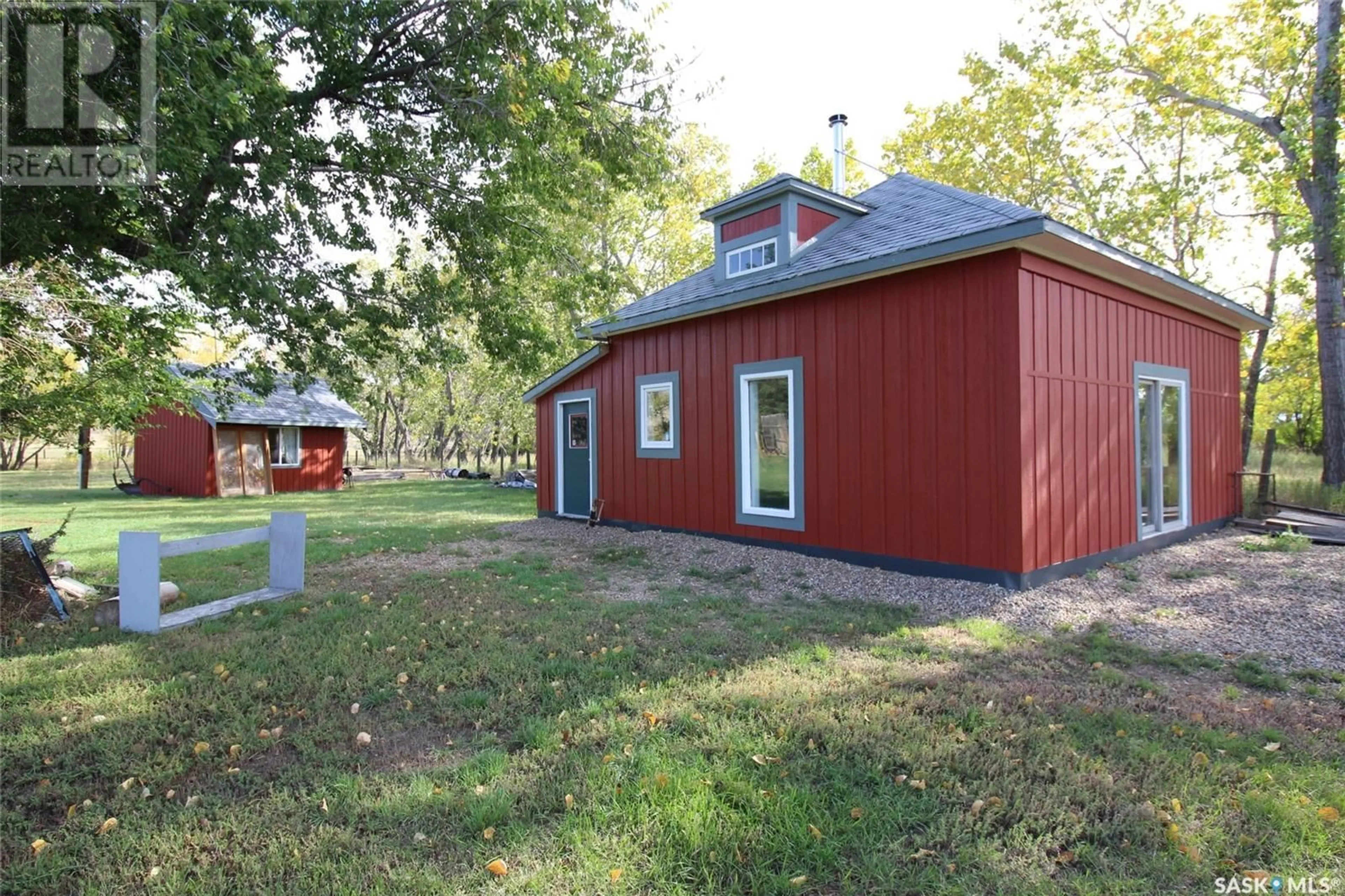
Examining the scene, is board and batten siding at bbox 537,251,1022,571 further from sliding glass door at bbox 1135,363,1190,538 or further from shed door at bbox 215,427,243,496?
shed door at bbox 215,427,243,496

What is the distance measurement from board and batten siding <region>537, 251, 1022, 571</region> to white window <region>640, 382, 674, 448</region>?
13.6 inches

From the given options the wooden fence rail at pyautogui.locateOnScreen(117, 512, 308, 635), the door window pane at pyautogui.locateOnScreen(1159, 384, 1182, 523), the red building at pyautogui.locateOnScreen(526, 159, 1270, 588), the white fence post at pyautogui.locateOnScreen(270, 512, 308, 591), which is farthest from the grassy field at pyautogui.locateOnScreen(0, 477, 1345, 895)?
the door window pane at pyautogui.locateOnScreen(1159, 384, 1182, 523)

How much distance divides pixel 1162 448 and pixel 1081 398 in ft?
8.69

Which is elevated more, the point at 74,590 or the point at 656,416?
→ the point at 656,416

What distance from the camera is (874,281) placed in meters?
7.13

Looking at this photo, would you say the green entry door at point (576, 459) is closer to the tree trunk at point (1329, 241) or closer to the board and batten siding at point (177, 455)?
the tree trunk at point (1329, 241)

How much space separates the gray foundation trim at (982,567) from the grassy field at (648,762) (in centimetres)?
127

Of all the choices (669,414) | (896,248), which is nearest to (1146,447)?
(896,248)

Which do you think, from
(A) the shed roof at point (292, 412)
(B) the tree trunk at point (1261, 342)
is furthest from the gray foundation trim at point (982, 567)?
(A) the shed roof at point (292, 412)

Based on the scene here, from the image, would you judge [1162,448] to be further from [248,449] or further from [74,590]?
[248,449]

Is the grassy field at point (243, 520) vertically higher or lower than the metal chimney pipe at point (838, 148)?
lower

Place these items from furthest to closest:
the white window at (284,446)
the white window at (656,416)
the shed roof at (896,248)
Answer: the white window at (284,446) → the white window at (656,416) → the shed roof at (896,248)

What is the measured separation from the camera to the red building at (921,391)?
20.7 ft

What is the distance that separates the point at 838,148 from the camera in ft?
37.9
